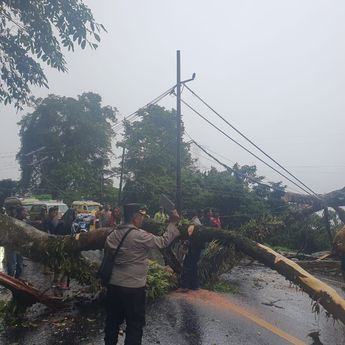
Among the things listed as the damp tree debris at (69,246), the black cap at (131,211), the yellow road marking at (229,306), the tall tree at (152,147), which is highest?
the tall tree at (152,147)

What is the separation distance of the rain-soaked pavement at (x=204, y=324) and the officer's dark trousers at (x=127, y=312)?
0.64 meters

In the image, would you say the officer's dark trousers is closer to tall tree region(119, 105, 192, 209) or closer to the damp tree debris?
the damp tree debris

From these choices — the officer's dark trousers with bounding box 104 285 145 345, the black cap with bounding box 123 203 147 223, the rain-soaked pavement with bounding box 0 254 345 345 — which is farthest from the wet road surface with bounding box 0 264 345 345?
the black cap with bounding box 123 203 147 223

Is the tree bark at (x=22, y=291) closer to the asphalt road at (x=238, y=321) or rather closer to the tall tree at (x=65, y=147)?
the asphalt road at (x=238, y=321)

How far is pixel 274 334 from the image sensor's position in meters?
4.83

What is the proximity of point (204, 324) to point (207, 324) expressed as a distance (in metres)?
0.05

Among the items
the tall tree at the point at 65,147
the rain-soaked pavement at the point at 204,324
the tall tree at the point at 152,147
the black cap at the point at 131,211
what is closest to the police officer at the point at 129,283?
the black cap at the point at 131,211

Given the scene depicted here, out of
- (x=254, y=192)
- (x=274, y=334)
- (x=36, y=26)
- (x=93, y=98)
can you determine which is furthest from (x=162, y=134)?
(x=274, y=334)

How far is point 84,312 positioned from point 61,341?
1064mm

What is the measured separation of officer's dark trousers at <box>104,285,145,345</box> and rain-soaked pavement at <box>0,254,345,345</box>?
638mm

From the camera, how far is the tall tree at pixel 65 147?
38.0 metres

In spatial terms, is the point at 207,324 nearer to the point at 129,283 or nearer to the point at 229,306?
the point at 229,306

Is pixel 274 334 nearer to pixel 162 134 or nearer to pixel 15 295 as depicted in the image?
pixel 15 295

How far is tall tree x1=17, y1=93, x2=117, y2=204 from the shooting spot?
3800 cm
